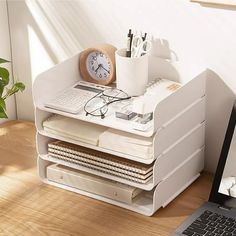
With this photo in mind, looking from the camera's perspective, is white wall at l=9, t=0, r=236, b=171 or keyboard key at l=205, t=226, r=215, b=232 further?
white wall at l=9, t=0, r=236, b=171

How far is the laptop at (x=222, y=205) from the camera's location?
4.90 feet

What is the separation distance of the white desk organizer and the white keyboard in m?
0.02

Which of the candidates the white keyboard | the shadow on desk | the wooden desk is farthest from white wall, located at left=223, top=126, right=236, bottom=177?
the shadow on desk

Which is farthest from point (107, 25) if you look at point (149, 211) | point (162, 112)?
point (149, 211)

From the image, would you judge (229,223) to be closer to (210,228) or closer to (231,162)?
(210,228)

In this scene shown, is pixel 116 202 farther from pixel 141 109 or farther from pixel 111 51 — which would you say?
pixel 111 51

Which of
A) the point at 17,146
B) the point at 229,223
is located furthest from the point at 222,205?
the point at 17,146

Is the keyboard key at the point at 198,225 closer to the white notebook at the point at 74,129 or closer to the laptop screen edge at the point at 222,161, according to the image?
the laptop screen edge at the point at 222,161

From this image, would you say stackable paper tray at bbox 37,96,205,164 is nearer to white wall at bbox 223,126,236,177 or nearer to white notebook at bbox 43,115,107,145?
white notebook at bbox 43,115,107,145

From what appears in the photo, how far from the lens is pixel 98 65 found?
183cm

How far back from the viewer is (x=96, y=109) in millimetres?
1669

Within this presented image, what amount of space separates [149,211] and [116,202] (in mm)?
96

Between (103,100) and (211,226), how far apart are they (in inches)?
17.7

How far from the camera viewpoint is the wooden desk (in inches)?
60.6
